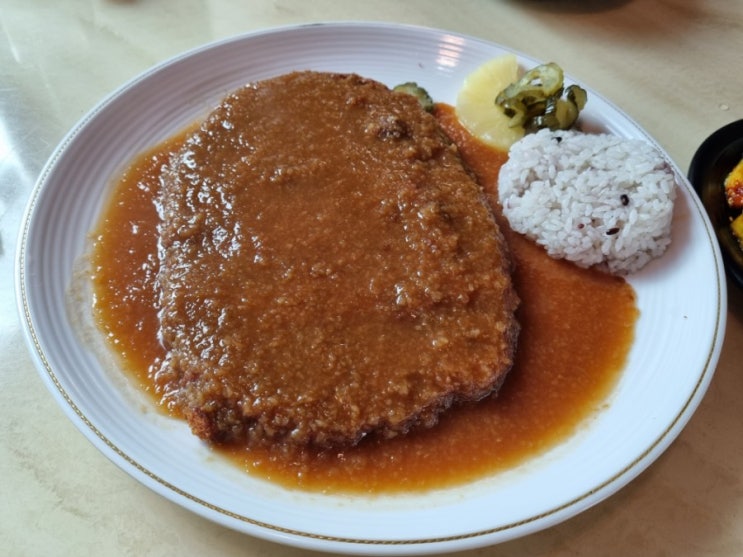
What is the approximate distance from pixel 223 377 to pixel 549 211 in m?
1.71

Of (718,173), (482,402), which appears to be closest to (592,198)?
(718,173)

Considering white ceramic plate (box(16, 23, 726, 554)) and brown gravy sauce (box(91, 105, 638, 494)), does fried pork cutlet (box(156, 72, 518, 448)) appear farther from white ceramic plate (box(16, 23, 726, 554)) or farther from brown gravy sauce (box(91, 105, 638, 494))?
white ceramic plate (box(16, 23, 726, 554))

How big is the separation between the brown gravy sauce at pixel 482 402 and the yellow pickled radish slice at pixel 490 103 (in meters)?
0.39

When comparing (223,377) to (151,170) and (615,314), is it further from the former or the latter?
(615,314)

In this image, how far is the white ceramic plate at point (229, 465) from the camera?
1.99m

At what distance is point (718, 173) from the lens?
3.13m

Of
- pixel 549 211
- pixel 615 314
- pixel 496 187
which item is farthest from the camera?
pixel 496 187

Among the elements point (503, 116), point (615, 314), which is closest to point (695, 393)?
point (615, 314)

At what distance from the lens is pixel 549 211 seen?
2959 mm

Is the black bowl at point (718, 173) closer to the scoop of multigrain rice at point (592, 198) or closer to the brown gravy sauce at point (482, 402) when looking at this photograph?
the scoop of multigrain rice at point (592, 198)

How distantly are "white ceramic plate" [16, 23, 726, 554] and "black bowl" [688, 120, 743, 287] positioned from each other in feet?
0.61

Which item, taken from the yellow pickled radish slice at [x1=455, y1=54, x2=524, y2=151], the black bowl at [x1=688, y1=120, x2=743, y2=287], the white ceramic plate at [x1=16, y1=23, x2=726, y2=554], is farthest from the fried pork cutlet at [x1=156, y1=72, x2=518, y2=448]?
the black bowl at [x1=688, y1=120, x2=743, y2=287]

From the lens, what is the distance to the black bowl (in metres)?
2.98

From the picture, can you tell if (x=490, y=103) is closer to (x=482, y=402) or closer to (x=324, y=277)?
(x=324, y=277)
